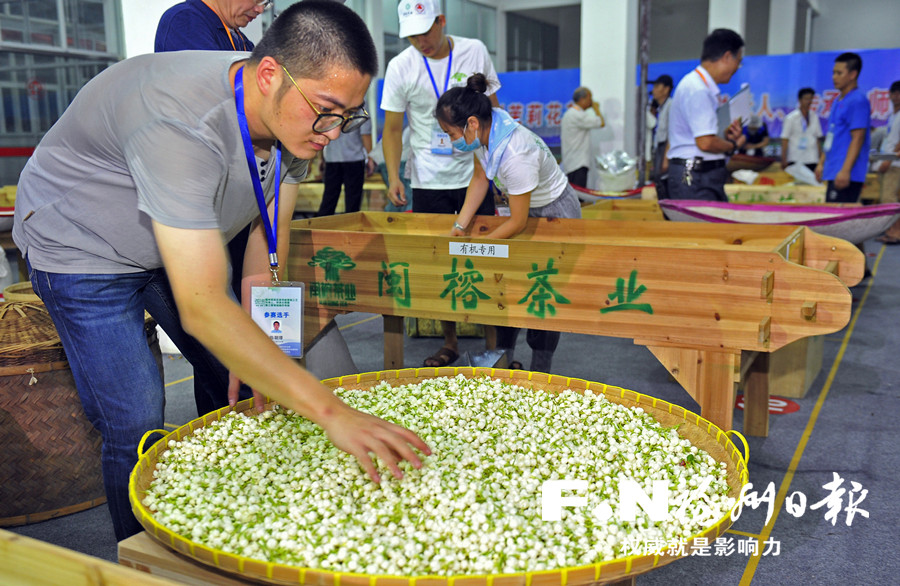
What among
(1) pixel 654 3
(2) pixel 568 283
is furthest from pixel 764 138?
(1) pixel 654 3

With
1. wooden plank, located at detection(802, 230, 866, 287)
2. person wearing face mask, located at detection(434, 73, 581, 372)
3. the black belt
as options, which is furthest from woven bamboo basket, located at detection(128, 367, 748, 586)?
the black belt

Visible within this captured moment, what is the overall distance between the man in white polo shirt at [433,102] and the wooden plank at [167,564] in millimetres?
2407

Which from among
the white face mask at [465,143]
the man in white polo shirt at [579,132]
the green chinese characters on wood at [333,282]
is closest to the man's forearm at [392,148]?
the white face mask at [465,143]

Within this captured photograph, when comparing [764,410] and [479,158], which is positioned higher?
[479,158]

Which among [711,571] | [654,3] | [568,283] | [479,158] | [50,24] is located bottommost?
[711,571]

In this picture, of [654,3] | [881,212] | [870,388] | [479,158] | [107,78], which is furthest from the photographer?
[654,3]

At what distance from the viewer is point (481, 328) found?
13.4 feet

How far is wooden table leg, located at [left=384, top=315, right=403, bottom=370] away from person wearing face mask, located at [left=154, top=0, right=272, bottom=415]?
2.85 ft

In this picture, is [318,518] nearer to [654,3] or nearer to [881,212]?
[881,212]

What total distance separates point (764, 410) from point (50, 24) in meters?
8.60

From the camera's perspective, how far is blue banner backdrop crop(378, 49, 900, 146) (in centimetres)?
1135

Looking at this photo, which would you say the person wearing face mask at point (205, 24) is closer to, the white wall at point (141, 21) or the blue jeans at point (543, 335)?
the blue jeans at point (543, 335)

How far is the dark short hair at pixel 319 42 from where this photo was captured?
1.16 meters

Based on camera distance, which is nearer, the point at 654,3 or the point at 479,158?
the point at 479,158
